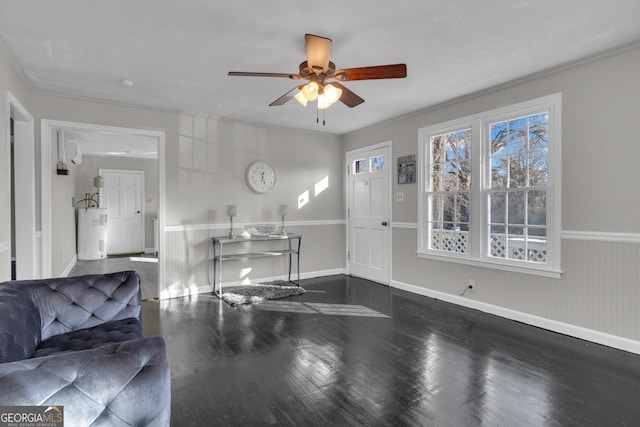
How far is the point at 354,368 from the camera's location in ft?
8.24

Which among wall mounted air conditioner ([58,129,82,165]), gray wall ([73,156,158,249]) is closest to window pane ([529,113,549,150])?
wall mounted air conditioner ([58,129,82,165])

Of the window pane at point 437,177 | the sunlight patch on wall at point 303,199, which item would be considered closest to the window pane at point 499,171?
the window pane at point 437,177

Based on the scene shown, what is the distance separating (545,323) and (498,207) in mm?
1188

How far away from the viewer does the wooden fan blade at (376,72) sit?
229 centimetres

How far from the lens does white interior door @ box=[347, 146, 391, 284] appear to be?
16.6 feet

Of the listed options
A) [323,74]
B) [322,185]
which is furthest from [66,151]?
[323,74]

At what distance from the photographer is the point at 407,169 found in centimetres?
466

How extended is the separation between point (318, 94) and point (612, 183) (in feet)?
8.21

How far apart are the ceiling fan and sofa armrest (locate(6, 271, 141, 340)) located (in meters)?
1.66

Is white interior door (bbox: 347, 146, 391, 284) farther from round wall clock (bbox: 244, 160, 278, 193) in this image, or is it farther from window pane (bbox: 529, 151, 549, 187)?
window pane (bbox: 529, 151, 549, 187)

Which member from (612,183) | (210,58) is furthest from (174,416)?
(612,183)

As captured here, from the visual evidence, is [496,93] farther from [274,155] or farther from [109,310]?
[109,310]

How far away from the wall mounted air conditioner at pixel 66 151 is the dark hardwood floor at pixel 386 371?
3.11 m

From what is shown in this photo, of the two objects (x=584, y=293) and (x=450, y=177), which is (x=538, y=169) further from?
(x=584, y=293)
